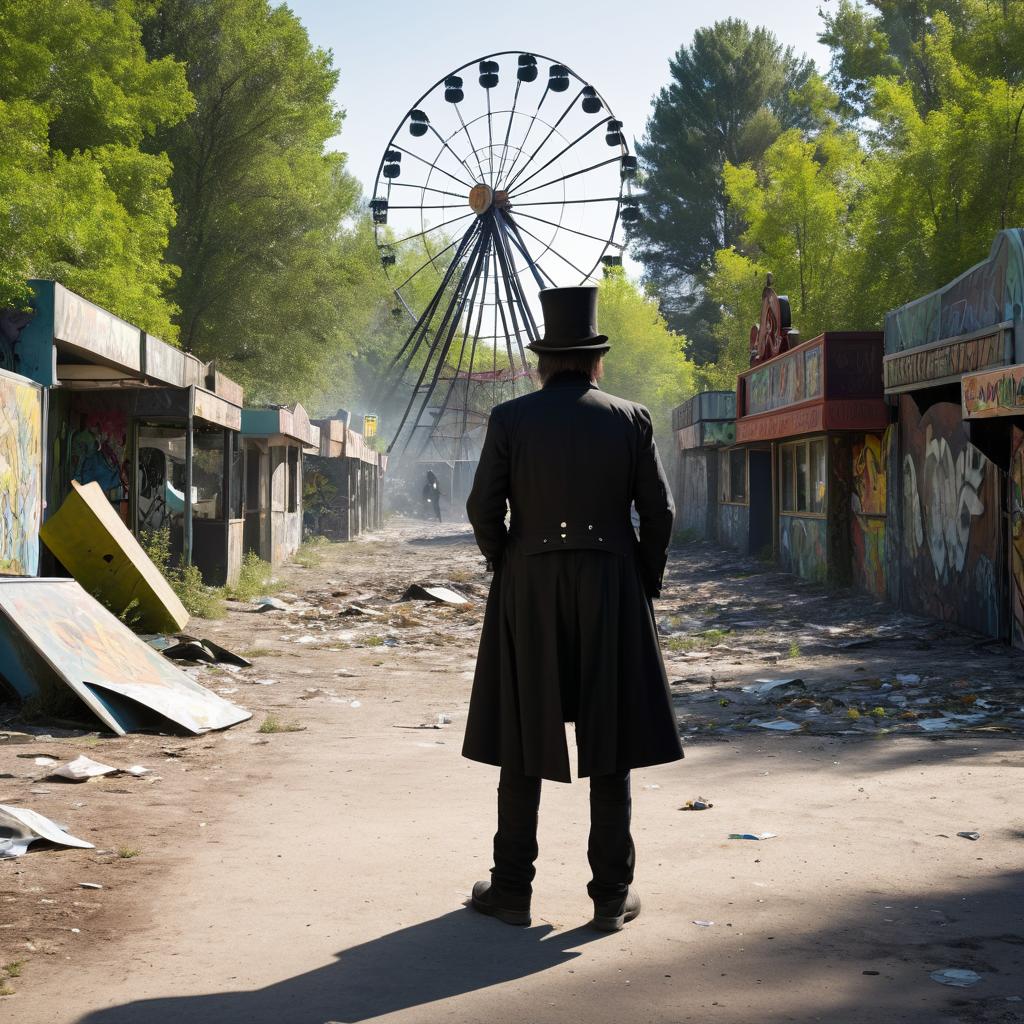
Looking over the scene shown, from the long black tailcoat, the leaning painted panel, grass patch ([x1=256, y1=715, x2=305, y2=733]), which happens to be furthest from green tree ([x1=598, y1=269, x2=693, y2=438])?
the long black tailcoat

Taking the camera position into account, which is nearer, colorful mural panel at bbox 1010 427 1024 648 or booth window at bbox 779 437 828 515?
colorful mural panel at bbox 1010 427 1024 648

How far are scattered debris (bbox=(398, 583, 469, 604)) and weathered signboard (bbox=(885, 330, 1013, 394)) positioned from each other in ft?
21.3

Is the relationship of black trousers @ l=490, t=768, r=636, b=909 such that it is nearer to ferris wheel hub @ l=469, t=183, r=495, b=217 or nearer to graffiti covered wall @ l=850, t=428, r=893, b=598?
graffiti covered wall @ l=850, t=428, r=893, b=598

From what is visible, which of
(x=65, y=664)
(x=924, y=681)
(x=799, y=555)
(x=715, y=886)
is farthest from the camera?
(x=799, y=555)

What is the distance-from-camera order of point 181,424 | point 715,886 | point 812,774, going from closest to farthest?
1. point 715,886
2. point 812,774
3. point 181,424

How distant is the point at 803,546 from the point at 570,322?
1825cm

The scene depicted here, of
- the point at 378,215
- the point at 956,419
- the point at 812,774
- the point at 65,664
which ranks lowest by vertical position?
the point at 812,774

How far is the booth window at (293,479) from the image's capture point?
28156 millimetres

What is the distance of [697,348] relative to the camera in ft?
210

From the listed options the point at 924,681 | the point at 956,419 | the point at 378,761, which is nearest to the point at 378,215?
the point at 956,419

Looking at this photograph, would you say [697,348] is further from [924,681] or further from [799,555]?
[924,681]

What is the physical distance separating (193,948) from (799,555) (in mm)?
19419

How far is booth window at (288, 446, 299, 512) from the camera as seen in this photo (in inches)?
1109

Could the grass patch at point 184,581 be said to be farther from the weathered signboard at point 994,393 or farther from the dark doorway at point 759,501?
Answer: the dark doorway at point 759,501
